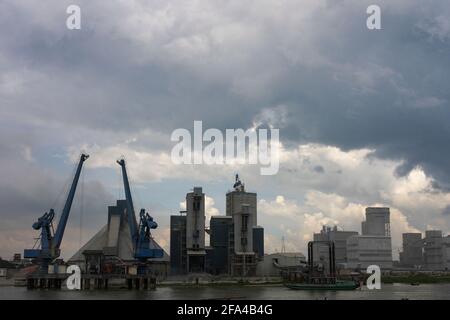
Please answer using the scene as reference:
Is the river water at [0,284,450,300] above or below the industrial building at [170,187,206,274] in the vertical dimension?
below

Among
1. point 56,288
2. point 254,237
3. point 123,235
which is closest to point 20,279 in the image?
point 123,235

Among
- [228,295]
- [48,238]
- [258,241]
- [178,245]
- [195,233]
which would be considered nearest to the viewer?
[228,295]

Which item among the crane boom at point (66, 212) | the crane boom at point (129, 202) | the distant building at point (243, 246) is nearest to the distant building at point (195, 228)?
the distant building at point (243, 246)

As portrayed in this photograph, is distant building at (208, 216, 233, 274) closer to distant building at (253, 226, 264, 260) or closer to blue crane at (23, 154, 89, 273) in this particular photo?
distant building at (253, 226, 264, 260)

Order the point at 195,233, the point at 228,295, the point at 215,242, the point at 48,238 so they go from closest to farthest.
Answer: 1. the point at 228,295
2. the point at 48,238
3. the point at 195,233
4. the point at 215,242

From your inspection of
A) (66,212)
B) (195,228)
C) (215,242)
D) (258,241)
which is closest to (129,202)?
(66,212)

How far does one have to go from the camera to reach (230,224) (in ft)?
596

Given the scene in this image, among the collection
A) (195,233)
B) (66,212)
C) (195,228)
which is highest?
(66,212)

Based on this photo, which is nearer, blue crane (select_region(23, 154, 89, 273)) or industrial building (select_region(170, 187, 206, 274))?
blue crane (select_region(23, 154, 89, 273))

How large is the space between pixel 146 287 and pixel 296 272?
53.5 m

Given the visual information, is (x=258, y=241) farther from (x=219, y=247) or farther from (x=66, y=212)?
(x=66, y=212)

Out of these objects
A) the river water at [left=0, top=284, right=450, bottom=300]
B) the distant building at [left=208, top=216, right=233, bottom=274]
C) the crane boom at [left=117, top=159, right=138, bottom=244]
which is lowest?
the river water at [left=0, top=284, right=450, bottom=300]

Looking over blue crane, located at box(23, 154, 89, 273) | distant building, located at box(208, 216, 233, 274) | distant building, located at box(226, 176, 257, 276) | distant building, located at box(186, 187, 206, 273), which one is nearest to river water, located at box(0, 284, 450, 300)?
blue crane, located at box(23, 154, 89, 273)
